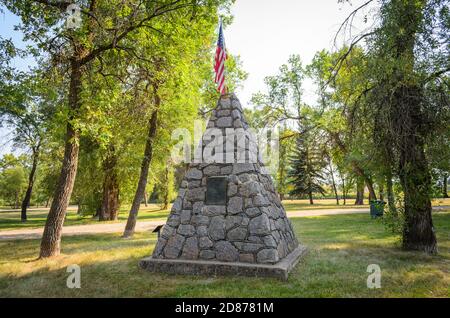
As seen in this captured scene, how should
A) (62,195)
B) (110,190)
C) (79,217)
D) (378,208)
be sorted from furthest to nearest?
(79,217) → (110,190) → (378,208) → (62,195)

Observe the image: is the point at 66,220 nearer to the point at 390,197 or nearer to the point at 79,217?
the point at 79,217

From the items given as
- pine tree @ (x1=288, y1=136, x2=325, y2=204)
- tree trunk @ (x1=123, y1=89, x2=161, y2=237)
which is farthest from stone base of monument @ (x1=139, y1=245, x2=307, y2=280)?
pine tree @ (x1=288, y1=136, x2=325, y2=204)

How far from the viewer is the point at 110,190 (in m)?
21.7

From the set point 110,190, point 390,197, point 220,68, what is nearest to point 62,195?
point 220,68

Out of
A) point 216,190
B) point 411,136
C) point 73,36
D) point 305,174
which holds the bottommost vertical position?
point 216,190

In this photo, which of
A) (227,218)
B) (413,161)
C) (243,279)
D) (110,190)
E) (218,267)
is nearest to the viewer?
(243,279)

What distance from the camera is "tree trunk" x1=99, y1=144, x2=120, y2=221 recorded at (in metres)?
20.4

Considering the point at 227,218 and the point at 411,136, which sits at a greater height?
the point at 411,136

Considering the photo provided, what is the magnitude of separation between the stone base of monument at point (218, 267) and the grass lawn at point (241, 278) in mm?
175

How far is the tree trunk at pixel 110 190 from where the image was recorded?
2038cm

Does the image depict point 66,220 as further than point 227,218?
Yes

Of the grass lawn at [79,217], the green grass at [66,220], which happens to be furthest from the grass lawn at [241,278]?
the green grass at [66,220]

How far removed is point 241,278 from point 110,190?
1723 centimetres
